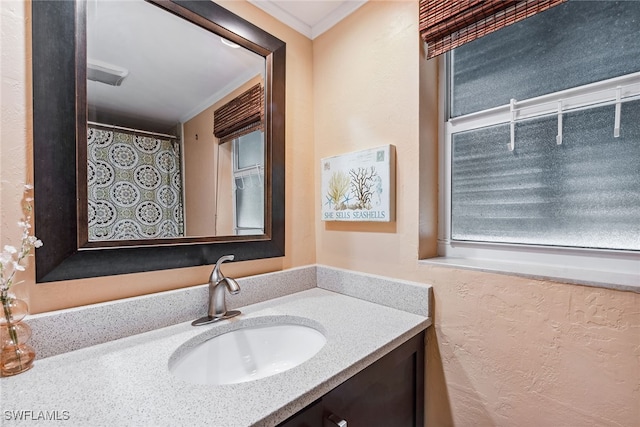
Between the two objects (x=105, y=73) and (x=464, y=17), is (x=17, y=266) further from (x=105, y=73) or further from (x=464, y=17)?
(x=464, y=17)

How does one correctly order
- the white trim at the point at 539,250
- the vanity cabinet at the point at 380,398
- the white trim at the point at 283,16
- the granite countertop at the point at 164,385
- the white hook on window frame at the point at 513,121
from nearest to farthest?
the granite countertop at the point at 164,385, the vanity cabinet at the point at 380,398, the white trim at the point at 539,250, the white hook on window frame at the point at 513,121, the white trim at the point at 283,16

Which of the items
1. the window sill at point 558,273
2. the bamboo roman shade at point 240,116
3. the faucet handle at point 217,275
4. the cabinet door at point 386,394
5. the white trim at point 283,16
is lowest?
the cabinet door at point 386,394

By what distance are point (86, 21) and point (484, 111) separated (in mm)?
1308

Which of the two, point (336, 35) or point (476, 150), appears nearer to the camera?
point (476, 150)

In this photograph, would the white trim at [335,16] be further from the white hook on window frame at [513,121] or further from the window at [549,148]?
the white hook on window frame at [513,121]

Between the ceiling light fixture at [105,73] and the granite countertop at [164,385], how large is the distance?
30.7 inches

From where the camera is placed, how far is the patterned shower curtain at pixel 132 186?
83 cm

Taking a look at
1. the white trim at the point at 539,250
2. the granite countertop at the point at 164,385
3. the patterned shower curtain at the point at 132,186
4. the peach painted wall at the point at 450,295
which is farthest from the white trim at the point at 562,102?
the patterned shower curtain at the point at 132,186

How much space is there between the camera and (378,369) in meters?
0.81

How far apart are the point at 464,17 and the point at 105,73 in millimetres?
1140

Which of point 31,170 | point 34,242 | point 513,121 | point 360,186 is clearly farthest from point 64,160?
point 513,121

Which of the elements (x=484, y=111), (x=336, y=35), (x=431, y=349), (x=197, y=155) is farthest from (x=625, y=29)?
(x=197, y=155)

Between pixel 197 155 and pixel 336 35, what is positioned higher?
pixel 336 35

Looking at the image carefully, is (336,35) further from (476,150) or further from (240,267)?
(240,267)
